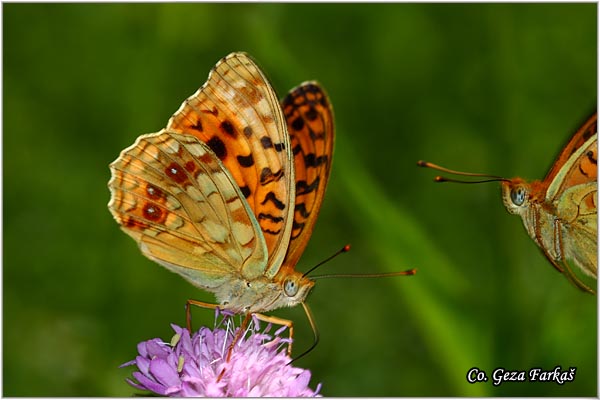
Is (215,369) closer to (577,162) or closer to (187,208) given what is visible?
(187,208)

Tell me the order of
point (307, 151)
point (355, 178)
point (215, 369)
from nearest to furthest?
1. point (215, 369)
2. point (307, 151)
3. point (355, 178)

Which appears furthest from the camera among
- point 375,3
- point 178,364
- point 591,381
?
point 375,3

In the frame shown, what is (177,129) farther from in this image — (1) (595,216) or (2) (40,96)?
(2) (40,96)

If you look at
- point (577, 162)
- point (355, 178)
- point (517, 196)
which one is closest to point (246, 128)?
point (355, 178)

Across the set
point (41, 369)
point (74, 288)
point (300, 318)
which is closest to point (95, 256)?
point (74, 288)

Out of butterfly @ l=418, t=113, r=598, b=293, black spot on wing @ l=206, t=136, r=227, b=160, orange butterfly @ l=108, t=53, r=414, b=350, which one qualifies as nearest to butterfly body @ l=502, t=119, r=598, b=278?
butterfly @ l=418, t=113, r=598, b=293

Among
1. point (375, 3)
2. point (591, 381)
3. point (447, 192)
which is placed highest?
point (375, 3)
